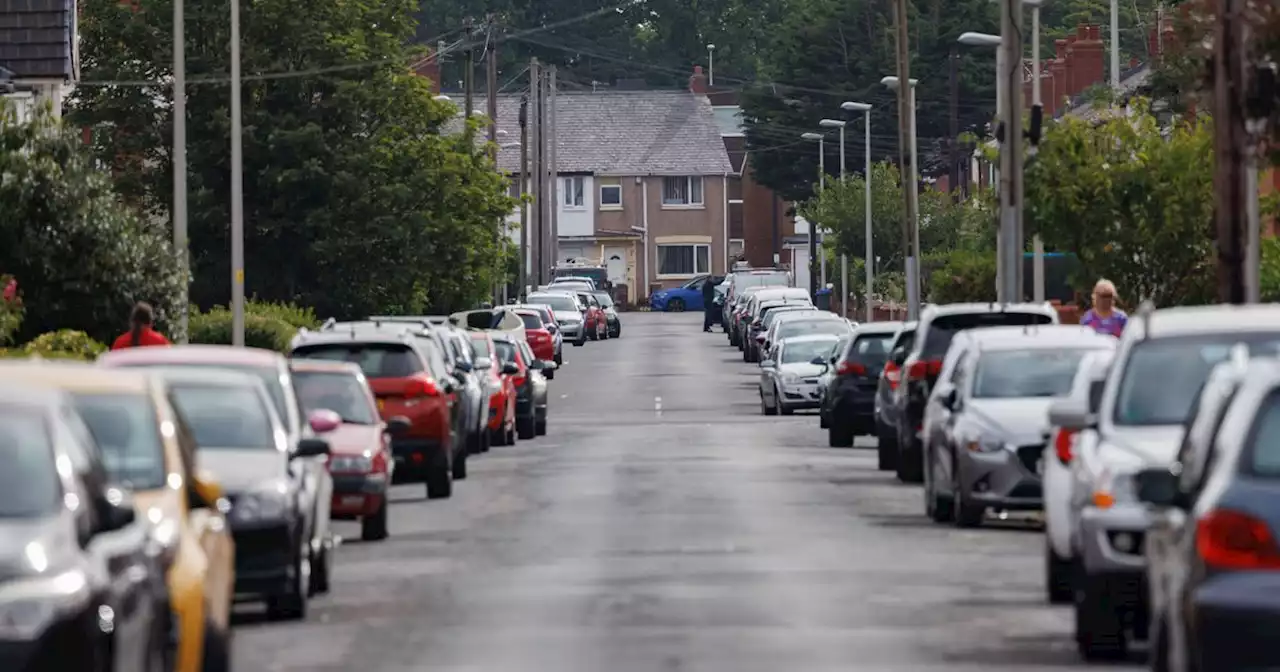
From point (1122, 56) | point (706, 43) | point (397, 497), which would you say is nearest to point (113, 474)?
point (397, 497)

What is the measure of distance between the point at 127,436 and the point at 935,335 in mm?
16791

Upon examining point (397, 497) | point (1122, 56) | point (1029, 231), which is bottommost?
point (397, 497)

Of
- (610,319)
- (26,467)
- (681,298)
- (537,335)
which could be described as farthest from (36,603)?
(681,298)

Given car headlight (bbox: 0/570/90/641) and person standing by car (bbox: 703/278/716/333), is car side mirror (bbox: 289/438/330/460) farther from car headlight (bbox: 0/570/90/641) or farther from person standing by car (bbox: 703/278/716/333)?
person standing by car (bbox: 703/278/716/333)

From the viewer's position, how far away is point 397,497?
30188 mm

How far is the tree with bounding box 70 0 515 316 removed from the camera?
5488 centimetres

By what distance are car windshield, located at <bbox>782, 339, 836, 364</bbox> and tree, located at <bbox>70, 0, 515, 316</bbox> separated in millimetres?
8116

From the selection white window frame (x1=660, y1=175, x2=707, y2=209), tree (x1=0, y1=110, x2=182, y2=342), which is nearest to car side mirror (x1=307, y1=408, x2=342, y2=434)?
tree (x1=0, y1=110, x2=182, y2=342)

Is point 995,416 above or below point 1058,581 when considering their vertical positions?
above

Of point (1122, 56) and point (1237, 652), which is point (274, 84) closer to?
point (1237, 652)

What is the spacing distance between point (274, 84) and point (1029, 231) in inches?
665

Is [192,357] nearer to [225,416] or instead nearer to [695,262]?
[225,416]

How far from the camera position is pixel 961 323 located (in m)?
29.6

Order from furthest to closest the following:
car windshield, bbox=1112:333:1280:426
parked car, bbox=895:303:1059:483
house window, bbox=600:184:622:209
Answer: house window, bbox=600:184:622:209, parked car, bbox=895:303:1059:483, car windshield, bbox=1112:333:1280:426
